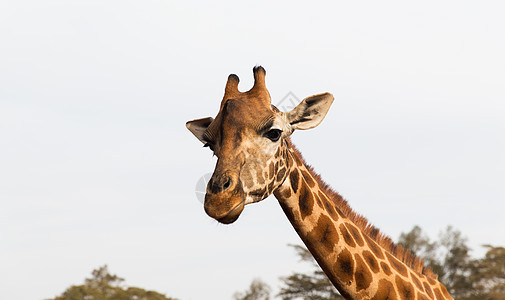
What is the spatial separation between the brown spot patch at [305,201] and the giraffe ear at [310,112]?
2.44 ft

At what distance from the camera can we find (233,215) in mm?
6812

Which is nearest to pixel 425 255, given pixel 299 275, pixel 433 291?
pixel 299 275

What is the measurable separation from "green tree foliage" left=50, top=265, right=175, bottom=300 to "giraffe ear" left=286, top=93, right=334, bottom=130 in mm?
29158

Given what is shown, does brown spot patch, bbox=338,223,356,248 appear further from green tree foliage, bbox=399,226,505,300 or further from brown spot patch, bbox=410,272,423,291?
green tree foliage, bbox=399,226,505,300

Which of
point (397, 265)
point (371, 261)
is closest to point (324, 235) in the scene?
point (371, 261)

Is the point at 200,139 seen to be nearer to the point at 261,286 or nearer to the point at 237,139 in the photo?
the point at 237,139

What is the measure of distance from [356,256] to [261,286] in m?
37.2

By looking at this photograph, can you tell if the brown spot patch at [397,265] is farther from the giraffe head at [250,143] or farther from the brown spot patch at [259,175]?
the brown spot patch at [259,175]

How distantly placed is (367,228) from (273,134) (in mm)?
2014

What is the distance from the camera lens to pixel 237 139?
723 centimetres

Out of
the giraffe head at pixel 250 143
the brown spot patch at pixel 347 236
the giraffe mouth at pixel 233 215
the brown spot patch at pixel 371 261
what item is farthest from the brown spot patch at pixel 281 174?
the brown spot patch at pixel 371 261

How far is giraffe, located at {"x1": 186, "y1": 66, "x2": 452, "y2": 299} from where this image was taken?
278 inches

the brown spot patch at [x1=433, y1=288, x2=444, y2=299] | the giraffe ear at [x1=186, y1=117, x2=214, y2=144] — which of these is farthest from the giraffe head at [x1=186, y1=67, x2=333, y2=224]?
the brown spot patch at [x1=433, y1=288, x2=444, y2=299]

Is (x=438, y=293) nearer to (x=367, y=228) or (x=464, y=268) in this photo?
(x=367, y=228)
